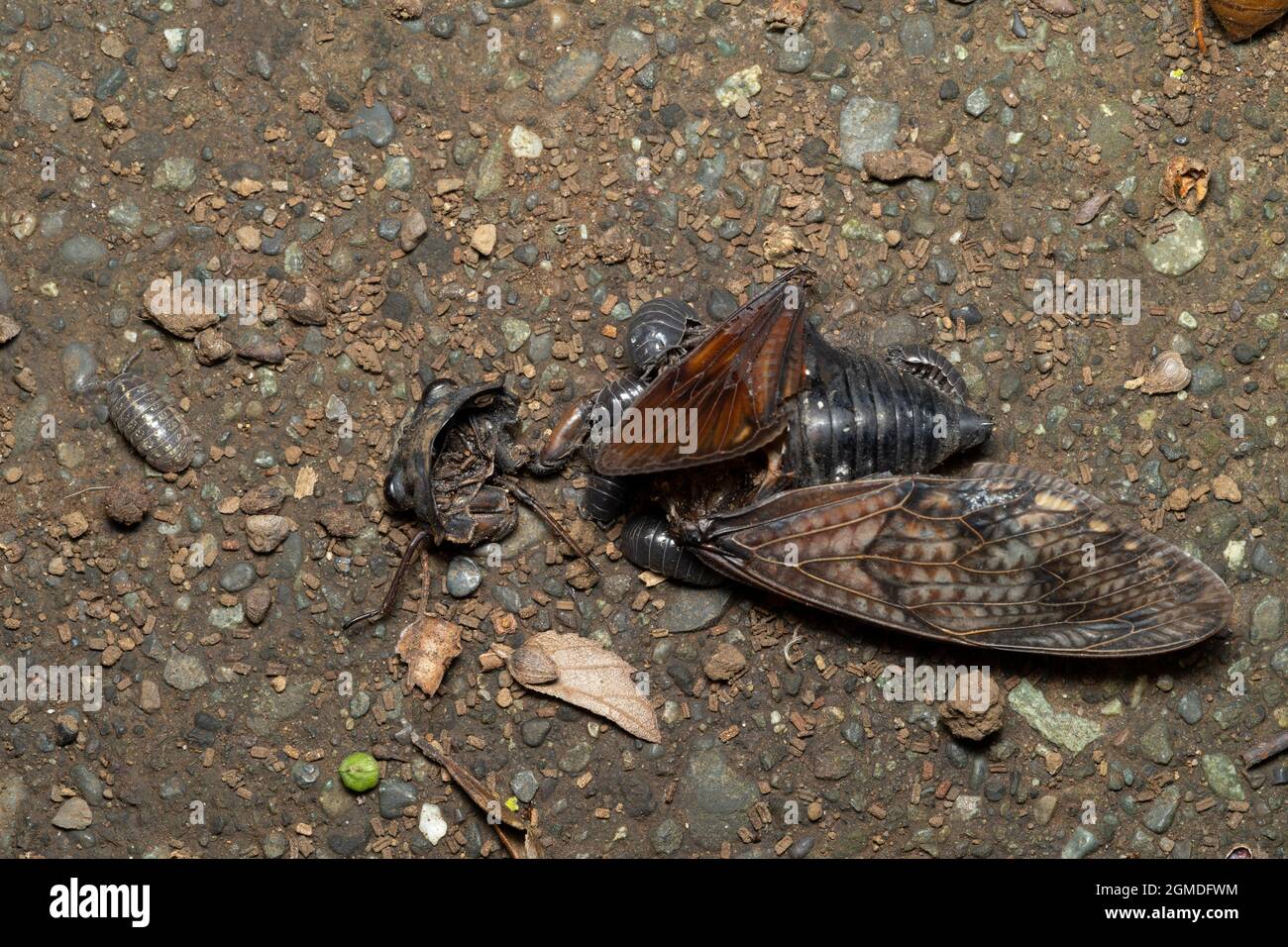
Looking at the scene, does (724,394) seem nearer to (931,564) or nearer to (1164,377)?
(931,564)

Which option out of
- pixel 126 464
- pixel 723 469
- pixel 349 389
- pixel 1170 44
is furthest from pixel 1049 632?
pixel 126 464

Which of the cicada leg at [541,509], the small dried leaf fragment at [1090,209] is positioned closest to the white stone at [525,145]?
the cicada leg at [541,509]

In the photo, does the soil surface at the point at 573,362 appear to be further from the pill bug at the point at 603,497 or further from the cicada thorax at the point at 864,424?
the cicada thorax at the point at 864,424

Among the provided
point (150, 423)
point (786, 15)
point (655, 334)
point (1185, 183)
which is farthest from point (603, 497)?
point (1185, 183)

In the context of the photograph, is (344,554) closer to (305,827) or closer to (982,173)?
(305,827)

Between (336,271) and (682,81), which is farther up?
(682,81)

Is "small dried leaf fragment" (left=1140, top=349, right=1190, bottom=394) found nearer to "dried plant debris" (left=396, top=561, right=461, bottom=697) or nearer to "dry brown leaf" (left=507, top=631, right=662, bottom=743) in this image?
"dry brown leaf" (left=507, top=631, right=662, bottom=743)
